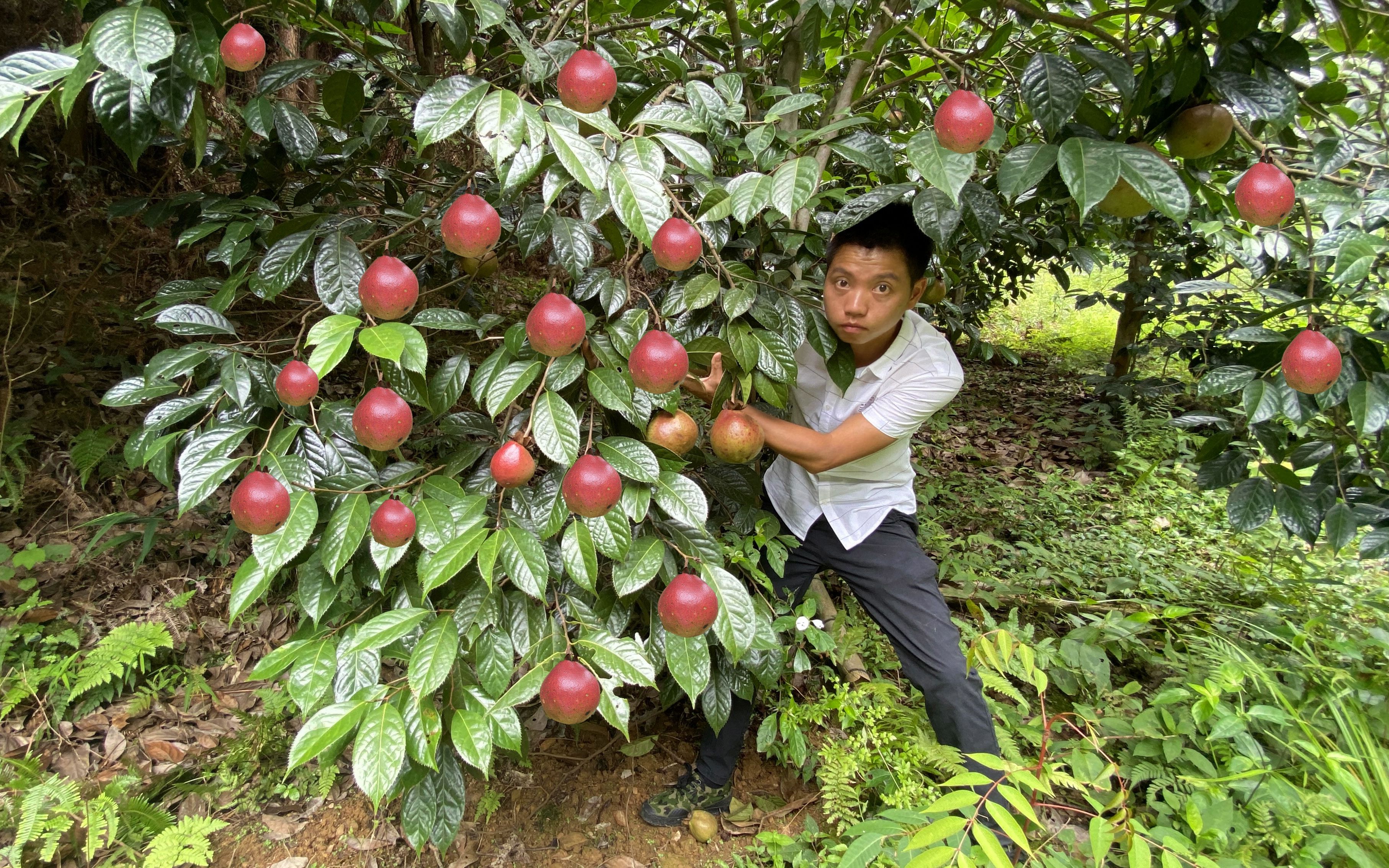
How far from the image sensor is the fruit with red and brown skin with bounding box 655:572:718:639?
49.2 inches

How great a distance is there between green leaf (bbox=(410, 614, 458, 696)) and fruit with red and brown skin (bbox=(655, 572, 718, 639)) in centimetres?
37

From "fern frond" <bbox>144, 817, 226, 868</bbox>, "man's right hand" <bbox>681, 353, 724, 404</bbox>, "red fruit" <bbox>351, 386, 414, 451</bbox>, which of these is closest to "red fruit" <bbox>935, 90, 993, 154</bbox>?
"man's right hand" <bbox>681, 353, 724, 404</bbox>

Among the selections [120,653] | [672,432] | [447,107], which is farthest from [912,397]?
[120,653]

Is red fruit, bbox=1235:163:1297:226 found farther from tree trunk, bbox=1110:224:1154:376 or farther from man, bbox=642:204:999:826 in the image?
tree trunk, bbox=1110:224:1154:376

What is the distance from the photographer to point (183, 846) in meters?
1.81

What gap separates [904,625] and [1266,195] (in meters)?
1.23

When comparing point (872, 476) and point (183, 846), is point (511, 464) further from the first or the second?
point (183, 846)

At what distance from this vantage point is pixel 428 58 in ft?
6.39

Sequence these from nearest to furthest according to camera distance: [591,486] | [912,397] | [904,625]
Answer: [591,486] → [912,397] → [904,625]

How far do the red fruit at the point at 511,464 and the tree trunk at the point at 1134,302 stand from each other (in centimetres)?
384

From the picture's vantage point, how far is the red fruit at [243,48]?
3.31 feet

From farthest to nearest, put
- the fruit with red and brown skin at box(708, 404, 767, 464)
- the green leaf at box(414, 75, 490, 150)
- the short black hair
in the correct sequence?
the short black hair < the fruit with red and brown skin at box(708, 404, 767, 464) < the green leaf at box(414, 75, 490, 150)

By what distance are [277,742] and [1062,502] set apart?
3.59 m

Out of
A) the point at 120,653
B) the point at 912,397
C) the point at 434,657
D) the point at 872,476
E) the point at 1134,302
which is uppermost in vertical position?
the point at 912,397
